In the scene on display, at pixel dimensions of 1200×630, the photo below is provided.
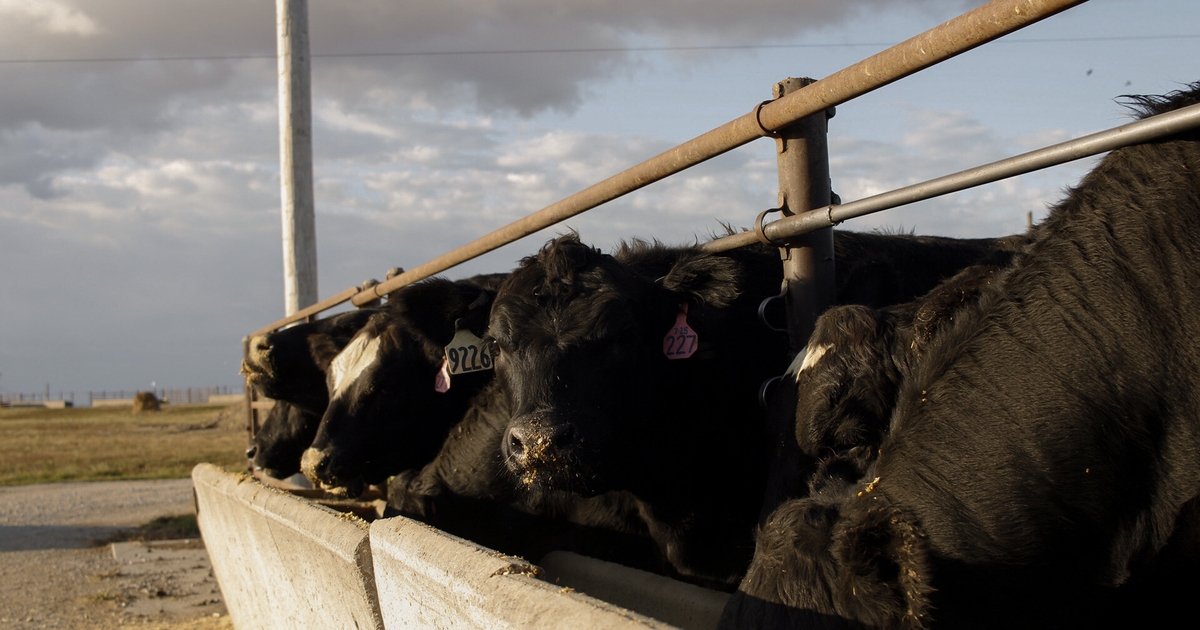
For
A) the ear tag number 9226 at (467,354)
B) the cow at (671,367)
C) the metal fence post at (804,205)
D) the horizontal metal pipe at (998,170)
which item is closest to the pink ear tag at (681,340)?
the cow at (671,367)

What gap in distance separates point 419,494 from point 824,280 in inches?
105

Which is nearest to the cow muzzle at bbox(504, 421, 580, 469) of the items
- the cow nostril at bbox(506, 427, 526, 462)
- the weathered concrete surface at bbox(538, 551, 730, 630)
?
the cow nostril at bbox(506, 427, 526, 462)

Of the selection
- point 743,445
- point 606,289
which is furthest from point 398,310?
point 743,445

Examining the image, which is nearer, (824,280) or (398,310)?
(824,280)

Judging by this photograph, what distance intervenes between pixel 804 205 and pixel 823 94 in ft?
1.77

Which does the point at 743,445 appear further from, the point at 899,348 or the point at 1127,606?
the point at 1127,606

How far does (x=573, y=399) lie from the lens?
3797mm

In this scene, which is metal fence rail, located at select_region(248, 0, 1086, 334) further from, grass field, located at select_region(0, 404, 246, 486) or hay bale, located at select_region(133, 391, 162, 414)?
hay bale, located at select_region(133, 391, 162, 414)

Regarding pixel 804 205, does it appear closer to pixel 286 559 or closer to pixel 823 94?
pixel 823 94

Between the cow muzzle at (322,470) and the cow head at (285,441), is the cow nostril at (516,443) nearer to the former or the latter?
the cow muzzle at (322,470)

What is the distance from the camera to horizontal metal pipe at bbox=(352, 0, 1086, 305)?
2396 millimetres

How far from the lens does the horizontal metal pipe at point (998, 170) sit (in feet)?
6.95

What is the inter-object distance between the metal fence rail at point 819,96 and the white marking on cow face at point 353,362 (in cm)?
131

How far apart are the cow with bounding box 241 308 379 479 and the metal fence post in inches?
165
